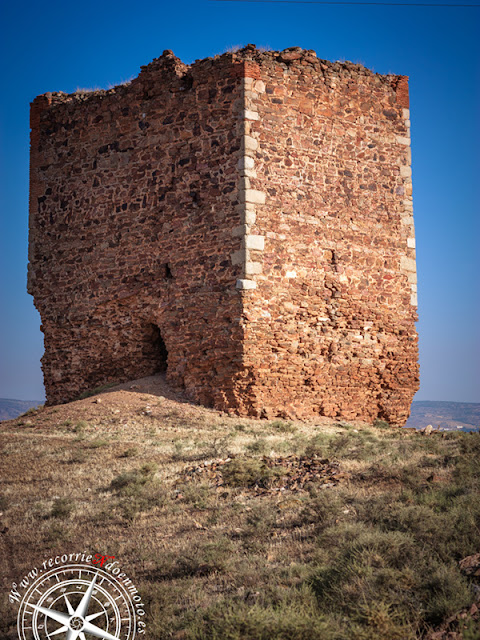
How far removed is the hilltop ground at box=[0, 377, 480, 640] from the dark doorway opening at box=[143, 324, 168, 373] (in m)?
2.86

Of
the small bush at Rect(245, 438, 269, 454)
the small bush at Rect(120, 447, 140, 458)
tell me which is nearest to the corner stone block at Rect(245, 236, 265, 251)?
the small bush at Rect(245, 438, 269, 454)

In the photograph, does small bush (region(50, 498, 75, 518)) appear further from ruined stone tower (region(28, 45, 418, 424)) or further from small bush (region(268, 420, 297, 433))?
ruined stone tower (region(28, 45, 418, 424))

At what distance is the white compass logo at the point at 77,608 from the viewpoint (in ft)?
15.8

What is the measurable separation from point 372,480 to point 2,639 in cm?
427

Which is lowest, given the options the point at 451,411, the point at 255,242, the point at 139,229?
the point at 451,411

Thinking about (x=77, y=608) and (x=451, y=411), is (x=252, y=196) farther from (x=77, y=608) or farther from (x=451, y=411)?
(x=451, y=411)

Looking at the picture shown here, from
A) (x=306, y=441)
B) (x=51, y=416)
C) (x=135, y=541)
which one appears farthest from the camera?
(x=51, y=416)

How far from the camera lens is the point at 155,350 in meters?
14.6

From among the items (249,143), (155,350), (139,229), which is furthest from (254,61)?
(155,350)

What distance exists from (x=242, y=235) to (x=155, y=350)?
145 inches

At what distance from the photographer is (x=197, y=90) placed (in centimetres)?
1327

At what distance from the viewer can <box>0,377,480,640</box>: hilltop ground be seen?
4430 mm

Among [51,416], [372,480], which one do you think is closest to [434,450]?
[372,480]

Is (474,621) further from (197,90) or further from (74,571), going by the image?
(197,90)
